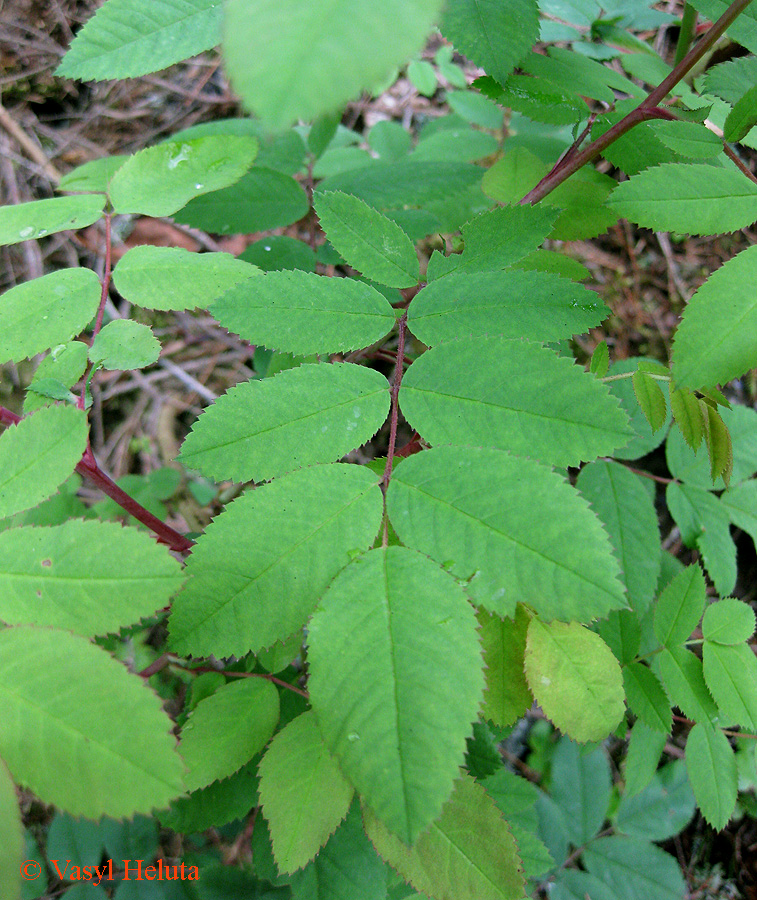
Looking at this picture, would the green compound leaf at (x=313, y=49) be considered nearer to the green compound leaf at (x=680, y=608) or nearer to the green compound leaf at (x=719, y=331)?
the green compound leaf at (x=719, y=331)

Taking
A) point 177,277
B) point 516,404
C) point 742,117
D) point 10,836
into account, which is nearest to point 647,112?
point 742,117

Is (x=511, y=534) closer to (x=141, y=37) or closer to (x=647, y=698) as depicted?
(x=647, y=698)

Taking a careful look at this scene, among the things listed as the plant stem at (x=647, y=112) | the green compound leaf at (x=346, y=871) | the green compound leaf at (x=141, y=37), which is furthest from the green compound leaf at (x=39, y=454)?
the plant stem at (x=647, y=112)

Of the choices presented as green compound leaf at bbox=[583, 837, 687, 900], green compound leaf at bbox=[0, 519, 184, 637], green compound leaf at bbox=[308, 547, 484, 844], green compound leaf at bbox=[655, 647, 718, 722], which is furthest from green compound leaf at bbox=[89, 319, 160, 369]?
green compound leaf at bbox=[583, 837, 687, 900]

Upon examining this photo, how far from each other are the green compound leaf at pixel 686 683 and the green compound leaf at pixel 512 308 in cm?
77

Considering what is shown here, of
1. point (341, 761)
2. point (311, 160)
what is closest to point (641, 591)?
point (341, 761)

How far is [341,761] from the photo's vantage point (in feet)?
2.23

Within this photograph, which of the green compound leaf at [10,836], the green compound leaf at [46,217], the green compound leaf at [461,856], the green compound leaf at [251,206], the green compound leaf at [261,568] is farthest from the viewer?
the green compound leaf at [251,206]

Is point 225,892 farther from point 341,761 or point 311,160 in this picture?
point 311,160

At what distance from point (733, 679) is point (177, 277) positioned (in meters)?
1.33

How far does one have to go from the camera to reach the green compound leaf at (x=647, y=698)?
1161mm

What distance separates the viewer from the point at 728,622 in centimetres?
119

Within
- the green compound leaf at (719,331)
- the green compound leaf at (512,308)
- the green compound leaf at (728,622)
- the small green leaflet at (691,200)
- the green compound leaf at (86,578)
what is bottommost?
the green compound leaf at (728,622)

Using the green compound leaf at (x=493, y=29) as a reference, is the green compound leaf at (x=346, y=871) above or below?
below
